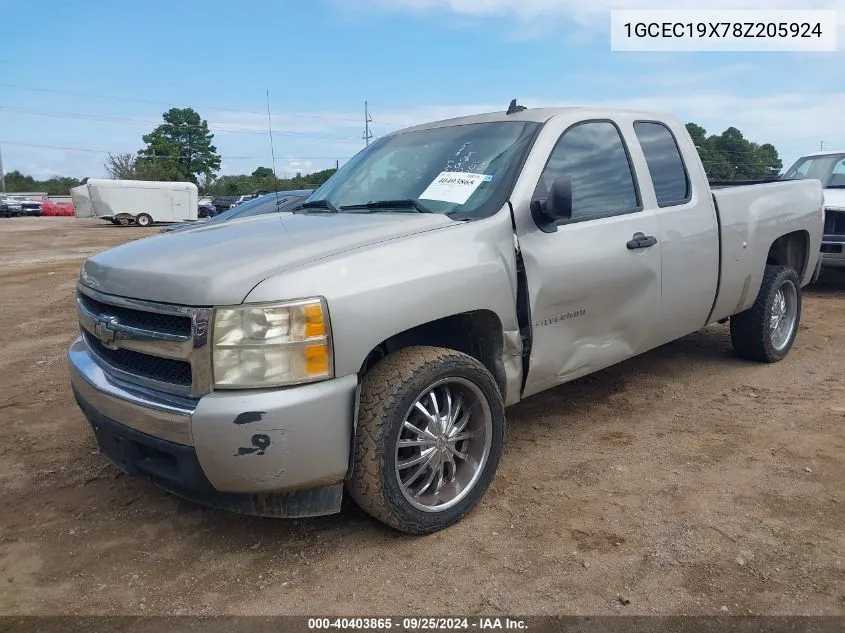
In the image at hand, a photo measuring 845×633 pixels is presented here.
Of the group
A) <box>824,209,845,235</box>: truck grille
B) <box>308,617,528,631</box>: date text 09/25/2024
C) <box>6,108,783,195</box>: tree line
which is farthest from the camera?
<box>6,108,783,195</box>: tree line

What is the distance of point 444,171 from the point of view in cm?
359

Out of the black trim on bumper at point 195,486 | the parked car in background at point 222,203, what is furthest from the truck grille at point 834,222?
the parked car in background at point 222,203

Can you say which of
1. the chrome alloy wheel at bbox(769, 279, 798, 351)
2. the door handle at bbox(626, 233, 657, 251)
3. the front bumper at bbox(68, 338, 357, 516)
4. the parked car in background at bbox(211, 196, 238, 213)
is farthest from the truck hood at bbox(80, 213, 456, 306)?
the parked car in background at bbox(211, 196, 238, 213)

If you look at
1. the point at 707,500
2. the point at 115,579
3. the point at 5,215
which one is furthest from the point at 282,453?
the point at 5,215

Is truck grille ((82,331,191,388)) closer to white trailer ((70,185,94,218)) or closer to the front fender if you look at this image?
→ the front fender

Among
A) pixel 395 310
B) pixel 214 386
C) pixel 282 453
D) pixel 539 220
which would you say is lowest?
pixel 282 453

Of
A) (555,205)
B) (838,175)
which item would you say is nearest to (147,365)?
(555,205)

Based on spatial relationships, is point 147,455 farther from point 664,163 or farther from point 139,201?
point 139,201

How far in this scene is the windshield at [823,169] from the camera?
9711 mm

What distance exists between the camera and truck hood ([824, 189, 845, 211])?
28.5 ft

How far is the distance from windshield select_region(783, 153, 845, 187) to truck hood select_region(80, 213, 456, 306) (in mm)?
8500

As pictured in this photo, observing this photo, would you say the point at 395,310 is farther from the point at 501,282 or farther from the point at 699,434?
the point at 699,434

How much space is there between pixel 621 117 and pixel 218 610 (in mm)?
3452

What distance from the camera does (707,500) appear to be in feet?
10.6
